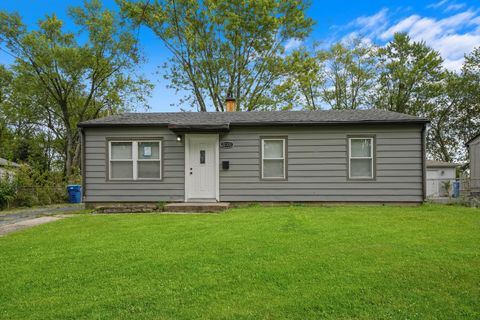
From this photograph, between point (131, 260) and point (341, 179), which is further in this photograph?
point (341, 179)

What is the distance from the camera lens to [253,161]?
30.8 ft

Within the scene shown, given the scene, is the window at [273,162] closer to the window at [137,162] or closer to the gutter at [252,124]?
the gutter at [252,124]

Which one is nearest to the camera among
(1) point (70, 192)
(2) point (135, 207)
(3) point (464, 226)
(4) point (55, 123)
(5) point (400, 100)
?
(3) point (464, 226)

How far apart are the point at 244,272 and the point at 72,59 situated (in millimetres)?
22472

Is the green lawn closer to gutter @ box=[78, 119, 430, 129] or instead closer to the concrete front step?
the concrete front step

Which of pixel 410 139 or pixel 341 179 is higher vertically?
pixel 410 139

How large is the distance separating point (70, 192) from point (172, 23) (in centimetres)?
1321

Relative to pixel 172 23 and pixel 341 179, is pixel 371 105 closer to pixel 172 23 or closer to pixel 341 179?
pixel 172 23

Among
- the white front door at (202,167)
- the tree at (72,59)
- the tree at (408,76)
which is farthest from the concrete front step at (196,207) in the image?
the tree at (408,76)

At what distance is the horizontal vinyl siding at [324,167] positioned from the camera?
9094 millimetres

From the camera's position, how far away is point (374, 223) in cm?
605

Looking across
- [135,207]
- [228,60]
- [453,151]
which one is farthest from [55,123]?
[453,151]

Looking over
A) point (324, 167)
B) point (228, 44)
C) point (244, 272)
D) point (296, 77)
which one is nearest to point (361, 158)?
point (324, 167)

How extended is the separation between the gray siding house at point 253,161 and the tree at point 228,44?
1210 centimetres
